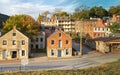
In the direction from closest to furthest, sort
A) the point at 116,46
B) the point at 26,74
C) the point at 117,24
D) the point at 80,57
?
1. the point at 26,74
2. the point at 80,57
3. the point at 116,46
4. the point at 117,24

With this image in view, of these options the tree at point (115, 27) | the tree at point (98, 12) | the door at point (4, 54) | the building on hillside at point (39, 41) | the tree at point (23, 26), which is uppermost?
the tree at point (98, 12)

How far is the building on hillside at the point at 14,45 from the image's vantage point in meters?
73.5

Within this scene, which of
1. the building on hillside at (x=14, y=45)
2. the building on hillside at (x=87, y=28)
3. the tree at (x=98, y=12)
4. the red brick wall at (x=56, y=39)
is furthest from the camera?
A: the tree at (x=98, y=12)

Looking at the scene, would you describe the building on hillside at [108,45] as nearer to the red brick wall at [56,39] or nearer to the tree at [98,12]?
the red brick wall at [56,39]

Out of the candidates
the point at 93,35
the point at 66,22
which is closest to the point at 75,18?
the point at 66,22

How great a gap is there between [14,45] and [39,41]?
1508cm

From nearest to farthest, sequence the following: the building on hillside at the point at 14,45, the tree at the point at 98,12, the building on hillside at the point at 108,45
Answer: the building on hillside at the point at 14,45, the building on hillside at the point at 108,45, the tree at the point at 98,12

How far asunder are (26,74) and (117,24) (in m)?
80.3

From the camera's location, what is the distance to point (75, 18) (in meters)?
156

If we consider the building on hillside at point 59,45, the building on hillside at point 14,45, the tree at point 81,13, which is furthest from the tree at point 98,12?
the building on hillside at point 14,45

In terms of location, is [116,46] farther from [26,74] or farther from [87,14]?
[87,14]

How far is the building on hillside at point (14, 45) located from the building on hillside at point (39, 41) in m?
13.0

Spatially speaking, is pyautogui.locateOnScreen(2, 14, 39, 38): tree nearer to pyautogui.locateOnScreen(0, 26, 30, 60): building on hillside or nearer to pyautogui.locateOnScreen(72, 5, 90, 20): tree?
pyautogui.locateOnScreen(0, 26, 30, 60): building on hillside

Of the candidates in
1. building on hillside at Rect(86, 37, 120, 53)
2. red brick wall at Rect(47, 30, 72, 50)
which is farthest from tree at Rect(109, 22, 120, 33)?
red brick wall at Rect(47, 30, 72, 50)
